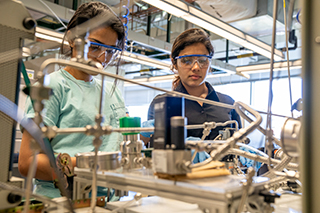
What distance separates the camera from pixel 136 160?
0.77m

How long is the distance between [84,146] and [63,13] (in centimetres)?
196

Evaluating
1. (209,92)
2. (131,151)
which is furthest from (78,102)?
(209,92)

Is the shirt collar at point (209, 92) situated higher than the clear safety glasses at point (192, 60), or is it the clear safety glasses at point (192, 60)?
the clear safety glasses at point (192, 60)

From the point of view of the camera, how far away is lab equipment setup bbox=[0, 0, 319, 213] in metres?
0.54

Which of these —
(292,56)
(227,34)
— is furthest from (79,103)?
(292,56)

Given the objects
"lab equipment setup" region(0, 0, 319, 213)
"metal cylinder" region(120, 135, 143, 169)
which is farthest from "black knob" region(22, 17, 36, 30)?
"metal cylinder" region(120, 135, 143, 169)

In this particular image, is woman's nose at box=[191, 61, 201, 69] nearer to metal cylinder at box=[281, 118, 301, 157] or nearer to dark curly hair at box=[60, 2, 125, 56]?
dark curly hair at box=[60, 2, 125, 56]

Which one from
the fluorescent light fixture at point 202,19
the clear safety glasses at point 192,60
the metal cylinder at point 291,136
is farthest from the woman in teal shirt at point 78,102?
the fluorescent light fixture at point 202,19

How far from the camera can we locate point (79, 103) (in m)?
1.15

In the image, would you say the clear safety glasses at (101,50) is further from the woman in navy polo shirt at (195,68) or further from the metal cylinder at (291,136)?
the metal cylinder at (291,136)

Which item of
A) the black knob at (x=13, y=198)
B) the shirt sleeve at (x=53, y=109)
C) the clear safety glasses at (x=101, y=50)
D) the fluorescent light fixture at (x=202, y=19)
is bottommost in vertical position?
the black knob at (x=13, y=198)

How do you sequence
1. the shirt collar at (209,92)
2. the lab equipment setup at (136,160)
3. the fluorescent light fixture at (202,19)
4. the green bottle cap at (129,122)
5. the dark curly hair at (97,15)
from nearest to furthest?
1. the lab equipment setup at (136,160)
2. the green bottle cap at (129,122)
3. the dark curly hair at (97,15)
4. the shirt collar at (209,92)
5. the fluorescent light fixture at (202,19)

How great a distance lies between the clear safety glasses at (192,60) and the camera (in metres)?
1.42

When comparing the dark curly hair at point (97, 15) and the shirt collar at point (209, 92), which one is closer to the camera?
the dark curly hair at point (97, 15)
